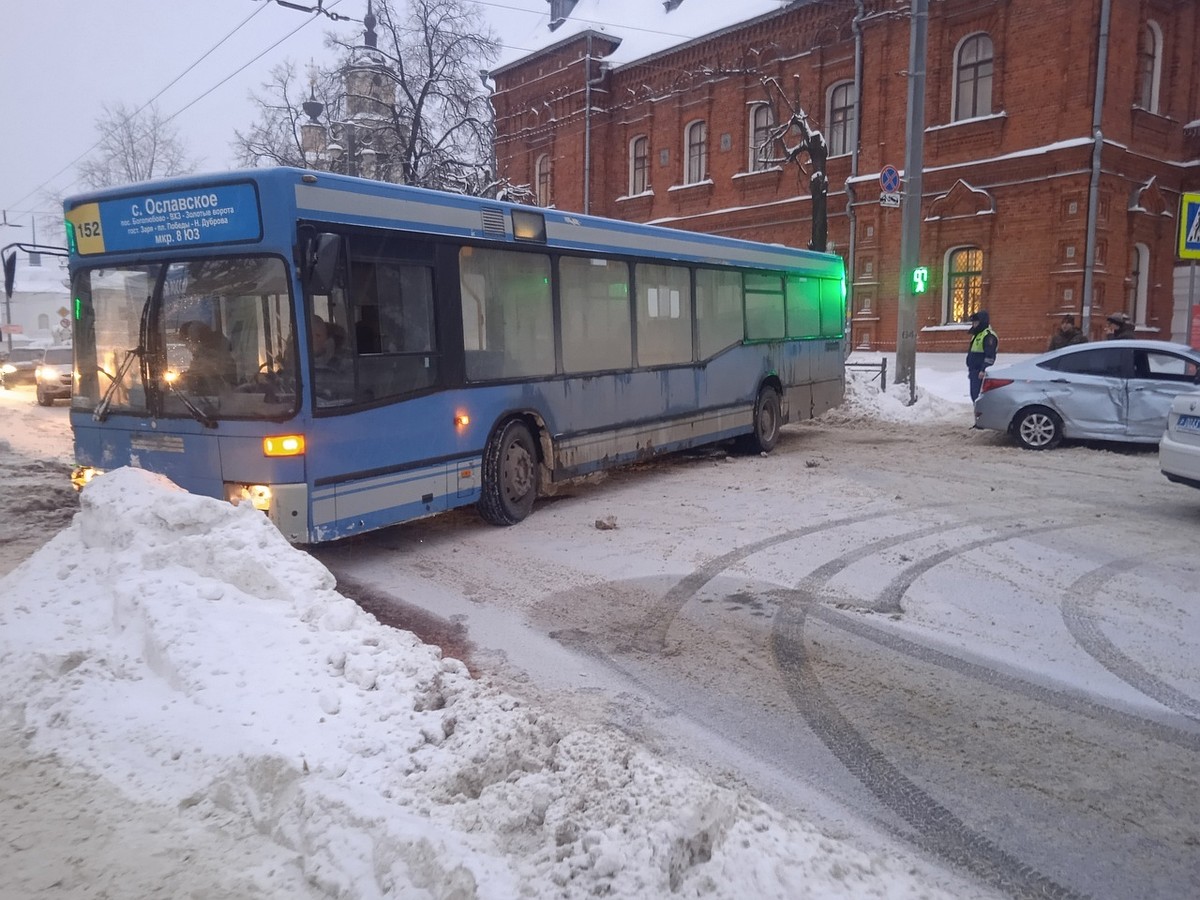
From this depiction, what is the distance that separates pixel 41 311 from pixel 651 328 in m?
123

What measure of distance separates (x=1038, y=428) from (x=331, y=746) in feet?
40.6

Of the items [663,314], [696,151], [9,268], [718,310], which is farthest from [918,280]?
[696,151]

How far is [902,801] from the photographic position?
3840 mm

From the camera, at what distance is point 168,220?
A: 724 centimetres

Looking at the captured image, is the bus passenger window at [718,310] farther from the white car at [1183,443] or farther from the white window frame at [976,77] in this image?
the white window frame at [976,77]

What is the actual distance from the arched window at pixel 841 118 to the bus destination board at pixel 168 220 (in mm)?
24884

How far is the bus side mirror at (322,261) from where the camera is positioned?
6.71 m

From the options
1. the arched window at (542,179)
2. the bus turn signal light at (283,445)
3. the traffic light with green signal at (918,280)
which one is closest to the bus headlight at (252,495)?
the bus turn signal light at (283,445)

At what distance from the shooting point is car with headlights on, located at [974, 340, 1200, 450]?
12.9 meters

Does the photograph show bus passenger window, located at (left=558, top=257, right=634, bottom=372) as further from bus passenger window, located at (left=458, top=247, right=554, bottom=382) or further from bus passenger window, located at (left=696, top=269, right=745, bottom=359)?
bus passenger window, located at (left=696, top=269, right=745, bottom=359)

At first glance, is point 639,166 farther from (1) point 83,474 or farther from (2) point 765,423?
(1) point 83,474

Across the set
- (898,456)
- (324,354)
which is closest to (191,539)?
(324,354)

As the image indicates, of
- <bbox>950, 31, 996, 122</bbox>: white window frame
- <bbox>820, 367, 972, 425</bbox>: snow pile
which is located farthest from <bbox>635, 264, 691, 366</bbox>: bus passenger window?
<bbox>950, 31, 996, 122</bbox>: white window frame

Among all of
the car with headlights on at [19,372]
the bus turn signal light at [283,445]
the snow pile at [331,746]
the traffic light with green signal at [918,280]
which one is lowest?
the snow pile at [331,746]
